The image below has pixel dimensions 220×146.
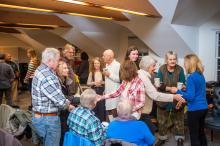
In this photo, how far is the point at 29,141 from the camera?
5.21m

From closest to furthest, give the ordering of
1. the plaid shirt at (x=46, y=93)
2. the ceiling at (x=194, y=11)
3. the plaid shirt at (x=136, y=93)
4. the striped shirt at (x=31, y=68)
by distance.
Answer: the plaid shirt at (x=46, y=93) < the plaid shirt at (x=136, y=93) < the ceiling at (x=194, y=11) < the striped shirt at (x=31, y=68)

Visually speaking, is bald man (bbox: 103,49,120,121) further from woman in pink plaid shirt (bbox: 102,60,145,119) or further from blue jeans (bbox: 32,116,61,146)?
blue jeans (bbox: 32,116,61,146)

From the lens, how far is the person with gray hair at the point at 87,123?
2807 millimetres

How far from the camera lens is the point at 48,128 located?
125 inches

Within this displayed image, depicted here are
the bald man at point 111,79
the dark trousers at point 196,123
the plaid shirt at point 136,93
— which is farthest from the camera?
the bald man at point 111,79

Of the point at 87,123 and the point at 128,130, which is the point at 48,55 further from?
the point at 128,130

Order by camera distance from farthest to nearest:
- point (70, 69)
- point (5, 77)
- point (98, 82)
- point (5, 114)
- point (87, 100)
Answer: point (5, 77) < point (98, 82) < point (70, 69) < point (5, 114) < point (87, 100)

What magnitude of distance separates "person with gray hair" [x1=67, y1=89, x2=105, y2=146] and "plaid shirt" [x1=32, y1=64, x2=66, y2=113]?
295 mm

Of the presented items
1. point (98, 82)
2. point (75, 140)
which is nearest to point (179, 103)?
point (98, 82)

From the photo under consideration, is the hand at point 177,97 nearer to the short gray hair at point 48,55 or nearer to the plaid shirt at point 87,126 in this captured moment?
the plaid shirt at point 87,126

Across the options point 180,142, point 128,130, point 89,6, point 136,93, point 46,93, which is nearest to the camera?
point 128,130

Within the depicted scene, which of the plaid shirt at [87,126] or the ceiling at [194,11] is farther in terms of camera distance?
the ceiling at [194,11]

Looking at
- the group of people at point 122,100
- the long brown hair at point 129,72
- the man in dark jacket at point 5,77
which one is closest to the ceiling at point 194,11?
the group of people at point 122,100

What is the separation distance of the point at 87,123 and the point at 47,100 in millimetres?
557
